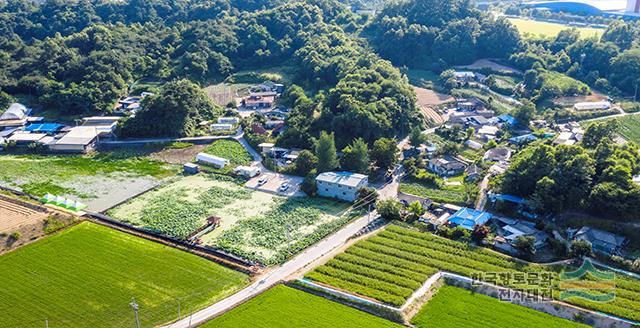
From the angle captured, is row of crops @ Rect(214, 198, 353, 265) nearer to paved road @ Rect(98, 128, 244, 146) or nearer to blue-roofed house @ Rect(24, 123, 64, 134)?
paved road @ Rect(98, 128, 244, 146)

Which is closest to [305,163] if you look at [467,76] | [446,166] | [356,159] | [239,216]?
[356,159]

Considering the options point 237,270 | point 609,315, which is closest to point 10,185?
point 237,270

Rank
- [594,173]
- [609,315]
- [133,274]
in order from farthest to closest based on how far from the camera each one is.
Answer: [594,173] < [133,274] < [609,315]

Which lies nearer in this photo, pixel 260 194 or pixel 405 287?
pixel 405 287

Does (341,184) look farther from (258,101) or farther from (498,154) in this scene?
(258,101)

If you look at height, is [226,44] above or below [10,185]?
above

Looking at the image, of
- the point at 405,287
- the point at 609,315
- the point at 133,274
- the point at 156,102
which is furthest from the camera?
the point at 156,102

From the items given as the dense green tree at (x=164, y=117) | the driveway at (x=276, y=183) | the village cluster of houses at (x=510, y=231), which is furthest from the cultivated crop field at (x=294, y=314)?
the dense green tree at (x=164, y=117)

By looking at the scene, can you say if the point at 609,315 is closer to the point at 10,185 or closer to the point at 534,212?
the point at 534,212
